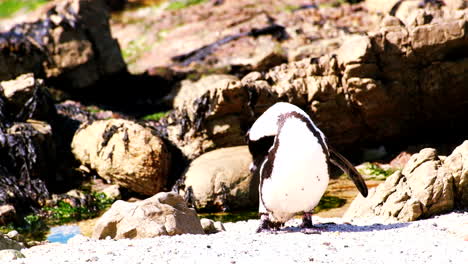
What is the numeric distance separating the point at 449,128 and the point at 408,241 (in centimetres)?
863

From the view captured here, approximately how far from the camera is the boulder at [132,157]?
13.6 meters

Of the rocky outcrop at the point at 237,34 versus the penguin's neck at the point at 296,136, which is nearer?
the penguin's neck at the point at 296,136

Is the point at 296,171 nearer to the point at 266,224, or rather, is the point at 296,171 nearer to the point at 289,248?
→ the point at 266,224

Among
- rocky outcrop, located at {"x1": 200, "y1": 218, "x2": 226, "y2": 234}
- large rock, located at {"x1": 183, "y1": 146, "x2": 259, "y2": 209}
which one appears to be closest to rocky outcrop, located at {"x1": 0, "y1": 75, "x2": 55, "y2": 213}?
large rock, located at {"x1": 183, "y1": 146, "x2": 259, "y2": 209}

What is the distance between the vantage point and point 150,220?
323 inches

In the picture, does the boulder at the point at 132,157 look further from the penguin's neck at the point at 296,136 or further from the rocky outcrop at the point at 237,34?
the rocky outcrop at the point at 237,34

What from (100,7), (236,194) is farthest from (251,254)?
(100,7)

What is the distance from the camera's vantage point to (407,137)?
15.5 meters

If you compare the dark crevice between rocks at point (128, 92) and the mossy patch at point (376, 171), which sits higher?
the dark crevice between rocks at point (128, 92)

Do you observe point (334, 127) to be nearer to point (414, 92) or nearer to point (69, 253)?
point (414, 92)

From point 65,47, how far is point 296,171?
1160 centimetres

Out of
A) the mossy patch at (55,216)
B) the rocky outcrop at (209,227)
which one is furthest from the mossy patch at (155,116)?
the rocky outcrop at (209,227)

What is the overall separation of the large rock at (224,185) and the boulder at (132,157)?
653 mm

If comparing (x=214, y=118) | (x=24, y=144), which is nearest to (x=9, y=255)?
(x=24, y=144)
